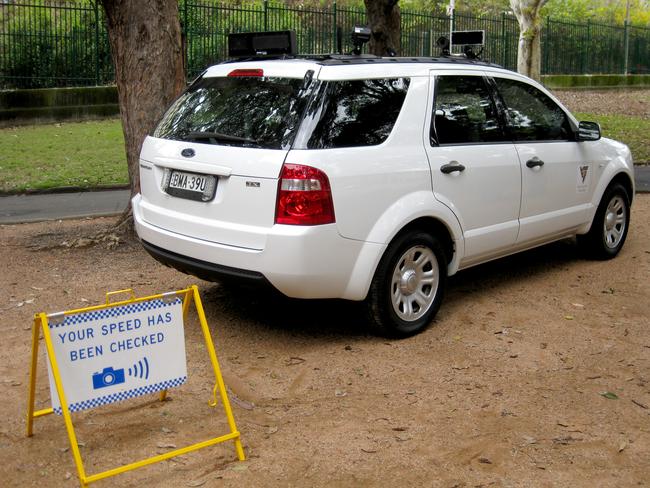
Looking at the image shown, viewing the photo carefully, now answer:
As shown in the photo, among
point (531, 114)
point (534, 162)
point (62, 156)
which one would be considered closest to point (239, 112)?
point (534, 162)

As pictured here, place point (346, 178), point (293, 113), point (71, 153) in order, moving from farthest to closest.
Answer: point (71, 153) → point (293, 113) → point (346, 178)

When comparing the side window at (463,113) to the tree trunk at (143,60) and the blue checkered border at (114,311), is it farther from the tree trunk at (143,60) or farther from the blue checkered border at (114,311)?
the tree trunk at (143,60)

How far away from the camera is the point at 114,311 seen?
4074 millimetres

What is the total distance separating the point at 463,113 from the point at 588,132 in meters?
1.65

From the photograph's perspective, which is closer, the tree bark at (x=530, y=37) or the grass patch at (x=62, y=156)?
the grass patch at (x=62, y=156)

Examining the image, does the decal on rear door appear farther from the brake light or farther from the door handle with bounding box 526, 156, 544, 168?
the brake light

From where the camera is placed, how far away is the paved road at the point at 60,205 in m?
9.79

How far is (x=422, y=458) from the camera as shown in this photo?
4160 mm

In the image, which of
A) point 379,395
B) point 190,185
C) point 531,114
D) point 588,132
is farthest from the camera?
point 588,132

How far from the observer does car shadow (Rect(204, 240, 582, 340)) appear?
6004 millimetres

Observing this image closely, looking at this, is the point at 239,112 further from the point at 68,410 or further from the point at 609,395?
the point at 609,395

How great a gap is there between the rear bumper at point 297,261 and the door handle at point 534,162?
1843 mm

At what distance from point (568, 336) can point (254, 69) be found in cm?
279

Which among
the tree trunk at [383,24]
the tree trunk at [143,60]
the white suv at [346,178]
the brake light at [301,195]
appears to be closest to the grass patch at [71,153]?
the tree trunk at [143,60]
